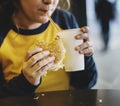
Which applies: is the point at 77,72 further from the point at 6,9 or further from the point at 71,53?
the point at 6,9

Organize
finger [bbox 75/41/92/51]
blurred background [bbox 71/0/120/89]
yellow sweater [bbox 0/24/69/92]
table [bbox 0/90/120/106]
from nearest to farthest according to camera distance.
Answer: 1. table [bbox 0/90/120/106]
2. finger [bbox 75/41/92/51]
3. yellow sweater [bbox 0/24/69/92]
4. blurred background [bbox 71/0/120/89]

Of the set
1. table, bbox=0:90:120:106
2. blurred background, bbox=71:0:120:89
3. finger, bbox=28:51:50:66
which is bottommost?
blurred background, bbox=71:0:120:89

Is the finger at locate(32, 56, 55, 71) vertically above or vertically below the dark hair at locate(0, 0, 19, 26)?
below

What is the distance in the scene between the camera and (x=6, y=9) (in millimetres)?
1242

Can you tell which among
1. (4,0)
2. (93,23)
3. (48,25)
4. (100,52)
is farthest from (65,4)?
(100,52)

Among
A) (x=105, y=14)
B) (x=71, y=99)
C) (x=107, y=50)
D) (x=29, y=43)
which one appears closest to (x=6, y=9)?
(x=29, y=43)

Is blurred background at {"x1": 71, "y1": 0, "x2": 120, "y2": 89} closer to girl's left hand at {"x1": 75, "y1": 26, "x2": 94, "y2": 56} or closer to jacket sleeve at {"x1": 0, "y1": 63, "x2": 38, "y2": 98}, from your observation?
girl's left hand at {"x1": 75, "y1": 26, "x2": 94, "y2": 56}

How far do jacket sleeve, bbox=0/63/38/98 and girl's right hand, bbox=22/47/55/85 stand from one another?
0.12 feet

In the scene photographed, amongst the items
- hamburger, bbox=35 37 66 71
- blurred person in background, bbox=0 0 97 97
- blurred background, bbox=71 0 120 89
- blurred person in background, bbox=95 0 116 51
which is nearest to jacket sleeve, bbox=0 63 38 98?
blurred person in background, bbox=0 0 97 97

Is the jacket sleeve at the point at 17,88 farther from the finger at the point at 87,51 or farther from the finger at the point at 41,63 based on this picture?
the finger at the point at 87,51

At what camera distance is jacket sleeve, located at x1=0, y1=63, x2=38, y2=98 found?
107 centimetres

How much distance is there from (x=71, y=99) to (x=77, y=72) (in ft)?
1.02

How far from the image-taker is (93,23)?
1.73 m

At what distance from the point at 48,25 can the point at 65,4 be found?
147 mm
